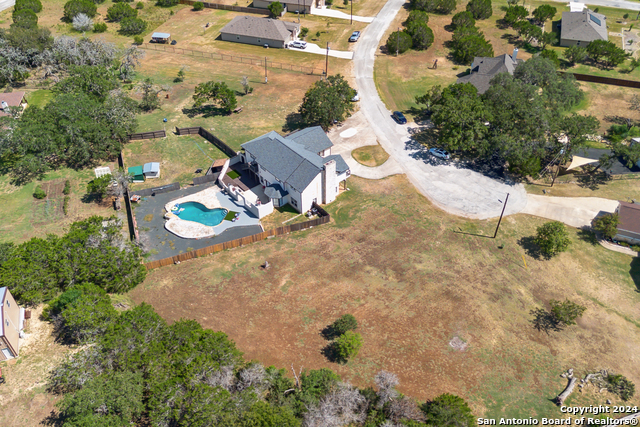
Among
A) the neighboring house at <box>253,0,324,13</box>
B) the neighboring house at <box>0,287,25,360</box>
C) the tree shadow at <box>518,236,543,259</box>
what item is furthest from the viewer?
the neighboring house at <box>253,0,324,13</box>

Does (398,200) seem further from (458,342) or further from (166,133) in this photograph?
(166,133)

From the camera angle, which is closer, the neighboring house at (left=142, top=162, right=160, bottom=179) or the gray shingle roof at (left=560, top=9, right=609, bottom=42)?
the neighboring house at (left=142, top=162, right=160, bottom=179)

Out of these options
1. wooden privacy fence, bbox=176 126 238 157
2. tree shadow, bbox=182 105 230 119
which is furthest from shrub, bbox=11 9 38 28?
wooden privacy fence, bbox=176 126 238 157

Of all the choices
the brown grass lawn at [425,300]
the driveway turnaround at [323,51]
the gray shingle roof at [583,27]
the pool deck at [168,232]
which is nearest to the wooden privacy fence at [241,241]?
the brown grass lawn at [425,300]

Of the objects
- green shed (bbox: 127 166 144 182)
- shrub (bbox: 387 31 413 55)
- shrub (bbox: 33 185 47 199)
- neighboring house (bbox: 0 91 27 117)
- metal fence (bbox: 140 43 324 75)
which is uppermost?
shrub (bbox: 387 31 413 55)

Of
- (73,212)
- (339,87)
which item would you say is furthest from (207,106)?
(73,212)

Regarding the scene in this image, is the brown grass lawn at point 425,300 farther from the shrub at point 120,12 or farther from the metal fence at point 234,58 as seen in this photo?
the shrub at point 120,12

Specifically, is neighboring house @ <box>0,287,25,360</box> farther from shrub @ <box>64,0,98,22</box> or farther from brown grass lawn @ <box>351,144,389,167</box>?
shrub @ <box>64,0,98,22</box>
